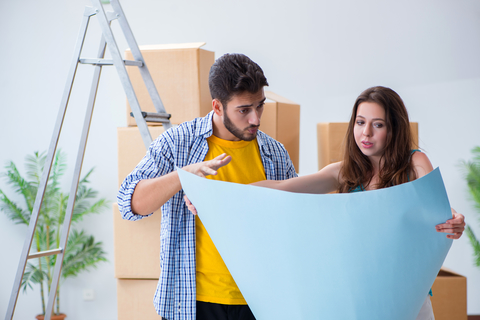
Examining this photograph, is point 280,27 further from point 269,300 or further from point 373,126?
point 269,300

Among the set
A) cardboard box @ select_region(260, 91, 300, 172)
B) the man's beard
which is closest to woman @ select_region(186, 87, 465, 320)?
the man's beard

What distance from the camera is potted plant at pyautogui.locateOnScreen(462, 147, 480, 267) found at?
2.58m

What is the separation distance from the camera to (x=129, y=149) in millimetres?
1419

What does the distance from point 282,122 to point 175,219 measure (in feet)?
2.50

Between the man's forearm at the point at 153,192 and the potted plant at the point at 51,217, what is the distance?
78.9 inches

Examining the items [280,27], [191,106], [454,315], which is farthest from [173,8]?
[454,315]

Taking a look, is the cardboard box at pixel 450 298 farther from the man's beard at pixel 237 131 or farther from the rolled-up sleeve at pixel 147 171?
the rolled-up sleeve at pixel 147 171

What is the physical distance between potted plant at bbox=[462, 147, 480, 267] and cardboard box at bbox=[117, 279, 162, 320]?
2195mm

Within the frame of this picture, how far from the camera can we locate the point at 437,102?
9.18 feet

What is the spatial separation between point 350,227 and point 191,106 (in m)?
0.99

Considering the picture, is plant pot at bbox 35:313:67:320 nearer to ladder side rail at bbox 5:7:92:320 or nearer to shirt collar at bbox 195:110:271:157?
ladder side rail at bbox 5:7:92:320

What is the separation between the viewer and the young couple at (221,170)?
0.94m

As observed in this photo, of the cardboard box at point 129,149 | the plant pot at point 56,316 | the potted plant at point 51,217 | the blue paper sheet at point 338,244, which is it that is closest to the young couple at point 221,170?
the blue paper sheet at point 338,244

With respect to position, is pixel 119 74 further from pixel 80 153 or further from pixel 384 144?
pixel 384 144
